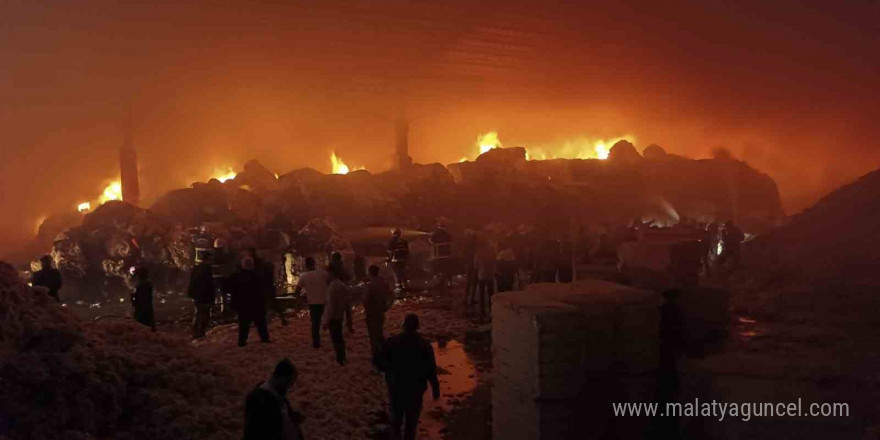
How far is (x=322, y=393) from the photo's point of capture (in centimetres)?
769

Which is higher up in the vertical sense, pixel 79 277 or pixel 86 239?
pixel 86 239

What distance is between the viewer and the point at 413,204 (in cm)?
3556

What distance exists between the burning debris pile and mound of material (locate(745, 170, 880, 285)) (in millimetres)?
6732

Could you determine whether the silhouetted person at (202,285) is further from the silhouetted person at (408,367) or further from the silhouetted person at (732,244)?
the silhouetted person at (732,244)

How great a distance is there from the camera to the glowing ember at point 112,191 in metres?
52.7

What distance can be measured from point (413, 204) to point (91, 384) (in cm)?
2998

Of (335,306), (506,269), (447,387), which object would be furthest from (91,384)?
(506,269)

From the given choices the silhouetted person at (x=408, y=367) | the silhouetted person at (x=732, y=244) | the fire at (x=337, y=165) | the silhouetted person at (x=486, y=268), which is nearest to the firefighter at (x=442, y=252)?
the silhouetted person at (x=486, y=268)

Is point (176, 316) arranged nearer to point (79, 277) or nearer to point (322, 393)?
point (322, 393)

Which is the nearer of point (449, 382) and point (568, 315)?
point (568, 315)

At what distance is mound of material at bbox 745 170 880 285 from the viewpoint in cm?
1212

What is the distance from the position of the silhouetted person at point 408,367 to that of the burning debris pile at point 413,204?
13428mm

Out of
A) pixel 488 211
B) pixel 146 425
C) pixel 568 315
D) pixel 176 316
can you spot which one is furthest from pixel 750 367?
pixel 488 211

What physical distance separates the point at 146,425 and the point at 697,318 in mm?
7010
